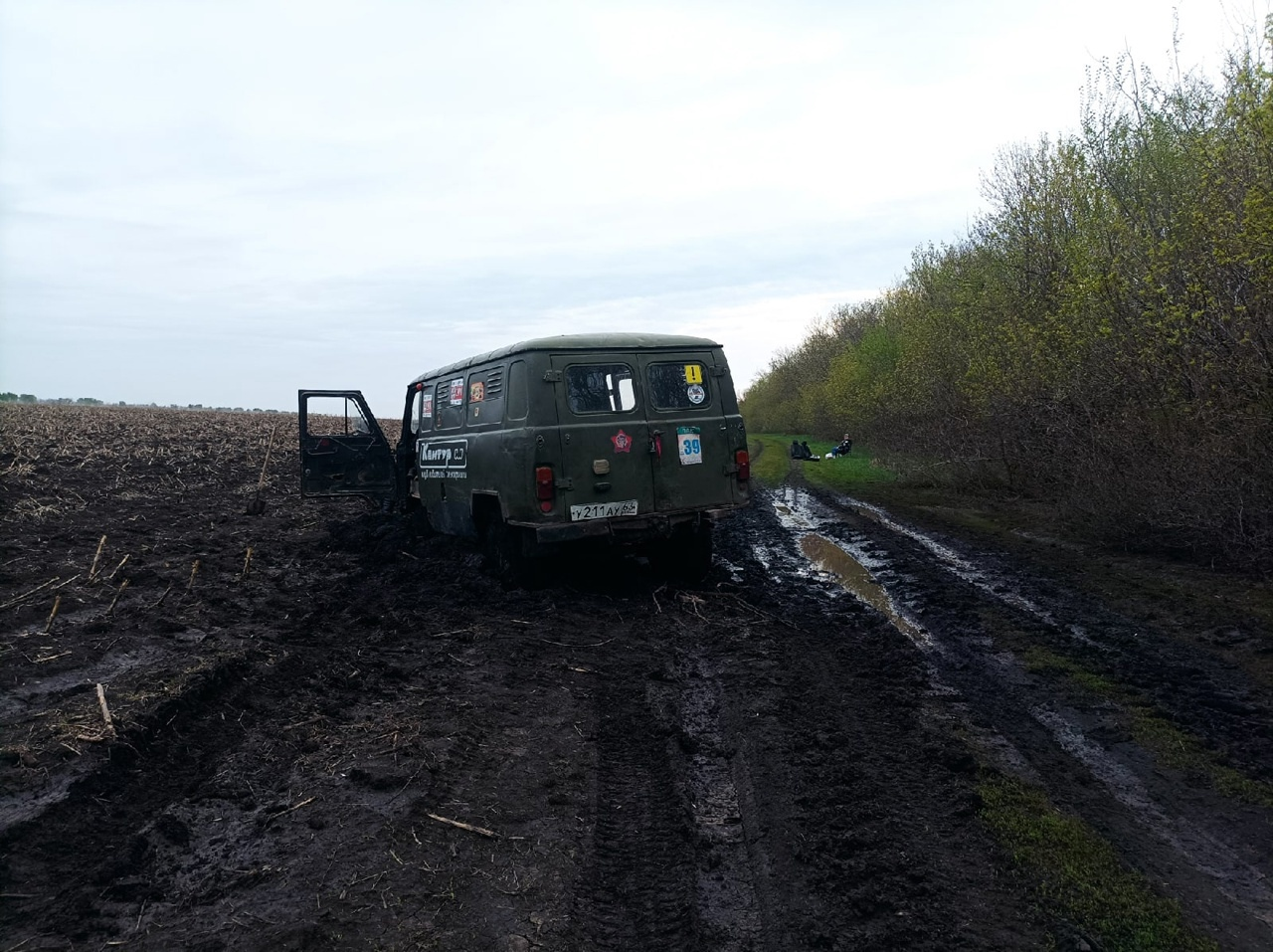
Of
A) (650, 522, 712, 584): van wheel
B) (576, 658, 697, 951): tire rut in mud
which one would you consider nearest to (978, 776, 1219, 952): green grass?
(576, 658, 697, 951): tire rut in mud

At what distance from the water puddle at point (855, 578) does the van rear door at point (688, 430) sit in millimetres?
1675

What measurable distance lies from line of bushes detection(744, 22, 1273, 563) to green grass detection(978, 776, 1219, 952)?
21.1 ft

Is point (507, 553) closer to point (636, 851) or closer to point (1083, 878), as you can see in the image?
point (636, 851)

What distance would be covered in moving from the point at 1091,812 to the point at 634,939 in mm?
2222

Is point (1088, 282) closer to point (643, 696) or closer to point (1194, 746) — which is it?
point (1194, 746)

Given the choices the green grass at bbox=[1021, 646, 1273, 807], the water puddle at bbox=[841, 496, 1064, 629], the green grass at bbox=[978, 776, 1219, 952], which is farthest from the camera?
the water puddle at bbox=[841, 496, 1064, 629]

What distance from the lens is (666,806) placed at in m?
4.09

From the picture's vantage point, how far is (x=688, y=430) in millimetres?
8641

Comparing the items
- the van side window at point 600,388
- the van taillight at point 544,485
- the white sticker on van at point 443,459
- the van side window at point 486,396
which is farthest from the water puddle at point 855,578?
the white sticker on van at point 443,459

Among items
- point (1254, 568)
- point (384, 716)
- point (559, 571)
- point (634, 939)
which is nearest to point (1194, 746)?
point (634, 939)

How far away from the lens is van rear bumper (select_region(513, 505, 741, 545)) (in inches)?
316

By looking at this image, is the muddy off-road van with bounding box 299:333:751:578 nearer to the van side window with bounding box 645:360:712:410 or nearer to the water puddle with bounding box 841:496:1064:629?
the van side window with bounding box 645:360:712:410

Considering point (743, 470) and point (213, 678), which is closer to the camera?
point (213, 678)

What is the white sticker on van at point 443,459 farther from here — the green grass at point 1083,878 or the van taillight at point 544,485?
the green grass at point 1083,878
